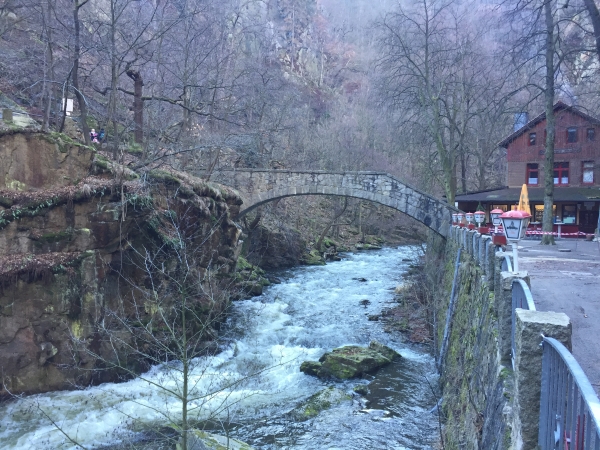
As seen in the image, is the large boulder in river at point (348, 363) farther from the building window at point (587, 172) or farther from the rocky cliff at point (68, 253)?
the building window at point (587, 172)

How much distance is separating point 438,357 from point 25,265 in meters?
9.62

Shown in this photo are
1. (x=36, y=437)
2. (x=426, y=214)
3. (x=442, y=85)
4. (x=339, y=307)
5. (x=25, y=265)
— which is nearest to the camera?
(x=36, y=437)

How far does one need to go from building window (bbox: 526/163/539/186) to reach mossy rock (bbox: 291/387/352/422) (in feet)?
69.6

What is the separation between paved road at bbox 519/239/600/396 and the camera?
4973 mm

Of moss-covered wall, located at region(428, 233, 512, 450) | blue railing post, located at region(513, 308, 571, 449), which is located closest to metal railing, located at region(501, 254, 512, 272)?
moss-covered wall, located at region(428, 233, 512, 450)

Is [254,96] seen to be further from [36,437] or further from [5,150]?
[36,437]

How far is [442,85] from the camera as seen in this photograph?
22250 millimetres

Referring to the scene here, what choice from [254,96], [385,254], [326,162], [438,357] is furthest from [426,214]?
[326,162]

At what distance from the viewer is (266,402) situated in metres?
10.1

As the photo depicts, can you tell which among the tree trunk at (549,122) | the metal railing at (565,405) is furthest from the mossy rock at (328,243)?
the metal railing at (565,405)

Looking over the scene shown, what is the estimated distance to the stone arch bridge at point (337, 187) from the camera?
20.0 m

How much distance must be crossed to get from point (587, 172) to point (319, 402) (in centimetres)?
2166

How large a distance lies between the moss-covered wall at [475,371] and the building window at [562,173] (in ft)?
54.8

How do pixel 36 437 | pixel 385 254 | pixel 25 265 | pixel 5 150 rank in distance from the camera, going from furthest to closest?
pixel 385 254
pixel 5 150
pixel 25 265
pixel 36 437
